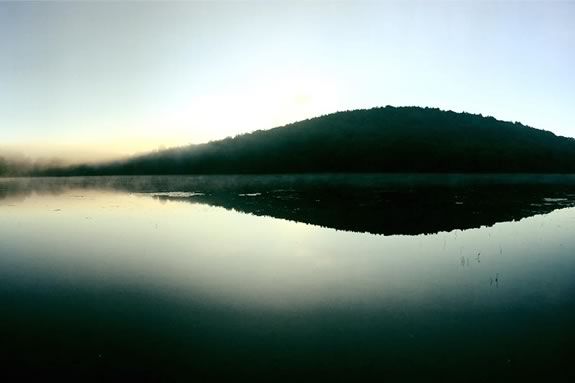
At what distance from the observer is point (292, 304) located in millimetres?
13219

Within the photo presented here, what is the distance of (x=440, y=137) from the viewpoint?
560 feet

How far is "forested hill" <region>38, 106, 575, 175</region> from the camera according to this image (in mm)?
159000

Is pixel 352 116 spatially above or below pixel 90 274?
above

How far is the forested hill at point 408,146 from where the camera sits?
522 ft

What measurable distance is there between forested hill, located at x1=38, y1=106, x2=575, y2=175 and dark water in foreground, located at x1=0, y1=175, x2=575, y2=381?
5695 inches

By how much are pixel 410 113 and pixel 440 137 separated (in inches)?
863

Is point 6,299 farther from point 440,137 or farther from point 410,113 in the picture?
point 410,113

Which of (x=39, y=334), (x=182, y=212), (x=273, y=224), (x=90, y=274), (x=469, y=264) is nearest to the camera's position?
(x=39, y=334)

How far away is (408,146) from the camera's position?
168875 millimetres

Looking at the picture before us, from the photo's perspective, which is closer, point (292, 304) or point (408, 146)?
point (292, 304)

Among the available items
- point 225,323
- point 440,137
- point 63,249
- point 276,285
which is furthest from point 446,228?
point 440,137

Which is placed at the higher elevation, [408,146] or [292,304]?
[408,146]

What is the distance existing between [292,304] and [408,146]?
542ft

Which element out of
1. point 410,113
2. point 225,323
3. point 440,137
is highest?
point 410,113
